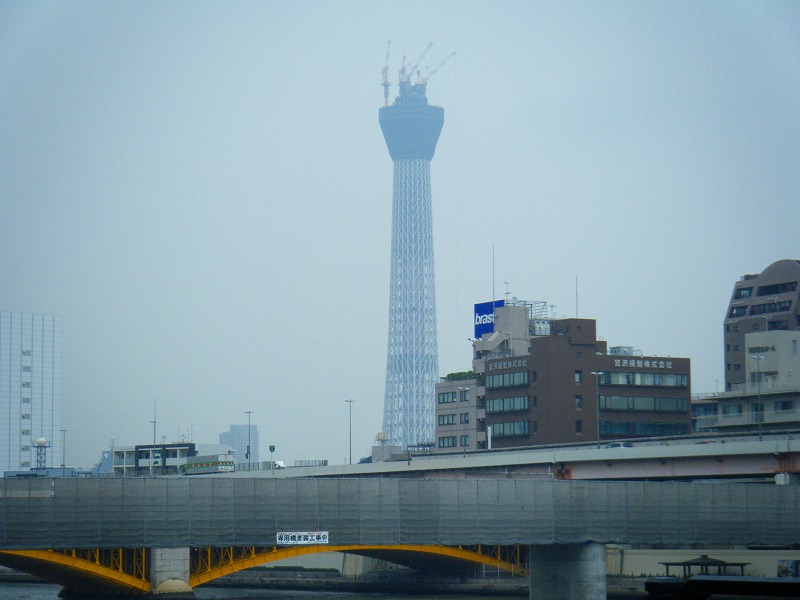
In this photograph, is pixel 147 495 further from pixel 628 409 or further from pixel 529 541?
pixel 628 409

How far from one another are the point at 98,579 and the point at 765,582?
276ft

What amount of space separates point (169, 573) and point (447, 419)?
92.3 m

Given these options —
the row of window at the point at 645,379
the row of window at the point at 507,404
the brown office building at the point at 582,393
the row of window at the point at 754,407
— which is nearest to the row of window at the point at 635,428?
the brown office building at the point at 582,393

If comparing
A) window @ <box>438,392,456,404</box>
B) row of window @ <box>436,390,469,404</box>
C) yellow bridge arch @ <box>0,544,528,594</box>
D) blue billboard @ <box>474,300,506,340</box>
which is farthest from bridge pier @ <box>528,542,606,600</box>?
blue billboard @ <box>474,300,506,340</box>

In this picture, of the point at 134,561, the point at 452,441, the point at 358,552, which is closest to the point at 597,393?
the point at 452,441

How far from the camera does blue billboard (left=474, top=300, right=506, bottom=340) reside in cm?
18900

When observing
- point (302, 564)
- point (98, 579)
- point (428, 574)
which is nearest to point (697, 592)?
point (98, 579)

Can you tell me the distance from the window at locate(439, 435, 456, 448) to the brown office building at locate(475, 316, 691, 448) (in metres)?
17.8

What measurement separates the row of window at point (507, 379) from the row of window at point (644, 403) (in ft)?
34.7

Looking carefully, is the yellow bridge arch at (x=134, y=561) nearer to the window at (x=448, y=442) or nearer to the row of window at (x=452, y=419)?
the row of window at (x=452, y=419)

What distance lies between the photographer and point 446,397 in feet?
614

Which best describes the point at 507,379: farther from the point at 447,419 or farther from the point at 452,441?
the point at 447,419

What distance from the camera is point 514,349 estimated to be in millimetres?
182250

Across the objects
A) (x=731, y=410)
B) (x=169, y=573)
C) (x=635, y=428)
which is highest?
(x=731, y=410)
